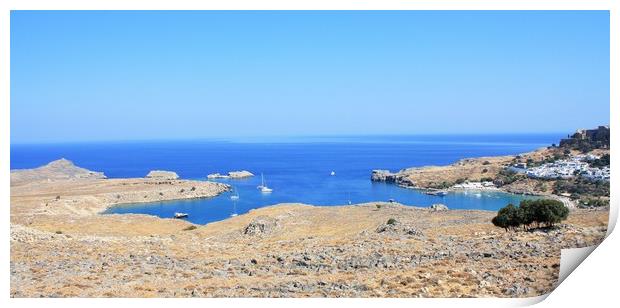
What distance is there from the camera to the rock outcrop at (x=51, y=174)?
142 feet

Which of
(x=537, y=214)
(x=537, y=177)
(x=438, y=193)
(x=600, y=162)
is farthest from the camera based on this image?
(x=438, y=193)

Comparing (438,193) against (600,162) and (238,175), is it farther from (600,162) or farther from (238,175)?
(238,175)

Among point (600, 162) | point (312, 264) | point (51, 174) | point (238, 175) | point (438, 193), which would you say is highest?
point (600, 162)

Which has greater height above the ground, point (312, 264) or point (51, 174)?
point (312, 264)

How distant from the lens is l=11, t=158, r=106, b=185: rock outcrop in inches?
1709

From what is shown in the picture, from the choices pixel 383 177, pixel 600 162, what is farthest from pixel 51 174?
pixel 600 162

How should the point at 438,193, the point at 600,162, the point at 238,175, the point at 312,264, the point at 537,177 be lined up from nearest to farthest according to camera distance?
the point at 312,264
the point at 600,162
the point at 537,177
the point at 438,193
the point at 238,175

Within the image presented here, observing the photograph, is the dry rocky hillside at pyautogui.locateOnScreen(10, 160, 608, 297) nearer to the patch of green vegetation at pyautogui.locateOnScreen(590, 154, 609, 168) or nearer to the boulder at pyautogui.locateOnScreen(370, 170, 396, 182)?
the patch of green vegetation at pyautogui.locateOnScreen(590, 154, 609, 168)

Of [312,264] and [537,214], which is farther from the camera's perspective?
[537,214]

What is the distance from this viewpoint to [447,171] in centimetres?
5234

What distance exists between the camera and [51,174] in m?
49.0

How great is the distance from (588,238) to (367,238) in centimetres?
396

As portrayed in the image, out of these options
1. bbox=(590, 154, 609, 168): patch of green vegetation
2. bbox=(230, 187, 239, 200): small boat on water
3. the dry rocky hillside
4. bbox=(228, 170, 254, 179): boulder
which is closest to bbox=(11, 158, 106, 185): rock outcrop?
bbox=(228, 170, 254, 179): boulder
